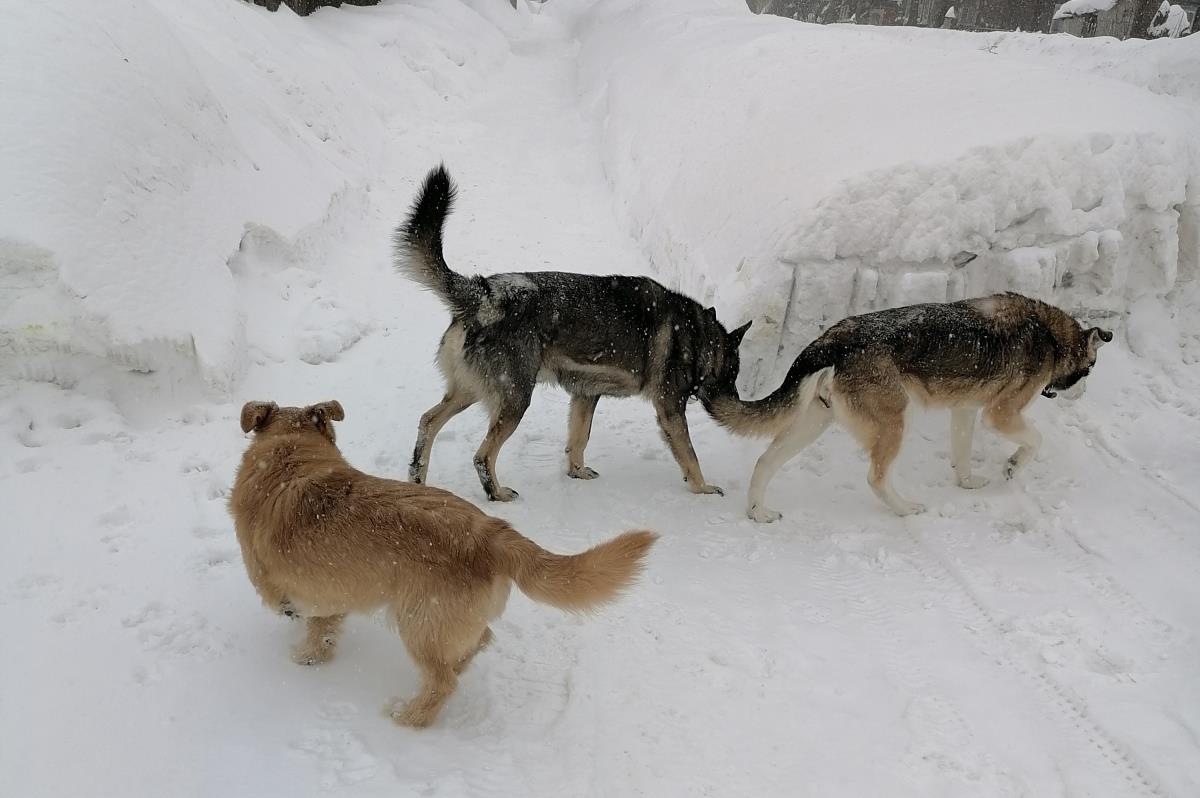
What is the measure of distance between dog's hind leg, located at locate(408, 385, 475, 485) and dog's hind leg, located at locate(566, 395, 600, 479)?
810 mm

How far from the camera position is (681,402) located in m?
5.29

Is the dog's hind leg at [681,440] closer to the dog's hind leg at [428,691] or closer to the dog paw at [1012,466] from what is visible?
the dog paw at [1012,466]

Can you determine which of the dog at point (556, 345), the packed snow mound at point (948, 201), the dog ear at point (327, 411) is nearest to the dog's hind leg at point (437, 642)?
the dog ear at point (327, 411)

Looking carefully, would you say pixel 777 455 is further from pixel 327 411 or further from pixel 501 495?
pixel 327 411

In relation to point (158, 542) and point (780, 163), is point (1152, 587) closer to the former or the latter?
point (780, 163)

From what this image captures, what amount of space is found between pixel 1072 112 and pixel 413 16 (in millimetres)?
15336

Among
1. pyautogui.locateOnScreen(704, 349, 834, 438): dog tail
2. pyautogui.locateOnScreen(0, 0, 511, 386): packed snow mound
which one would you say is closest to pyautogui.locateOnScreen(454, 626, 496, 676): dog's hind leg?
pyautogui.locateOnScreen(704, 349, 834, 438): dog tail

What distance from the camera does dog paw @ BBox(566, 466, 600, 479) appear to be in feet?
17.6

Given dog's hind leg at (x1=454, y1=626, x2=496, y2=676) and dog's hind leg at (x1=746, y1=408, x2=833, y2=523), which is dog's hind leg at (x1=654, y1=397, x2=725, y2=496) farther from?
dog's hind leg at (x1=454, y1=626, x2=496, y2=676)

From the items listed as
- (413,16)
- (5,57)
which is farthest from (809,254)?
(413,16)

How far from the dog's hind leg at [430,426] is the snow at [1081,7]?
826 inches

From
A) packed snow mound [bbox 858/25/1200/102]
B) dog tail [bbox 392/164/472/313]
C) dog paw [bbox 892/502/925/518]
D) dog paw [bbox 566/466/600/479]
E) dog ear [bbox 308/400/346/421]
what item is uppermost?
packed snow mound [bbox 858/25/1200/102]

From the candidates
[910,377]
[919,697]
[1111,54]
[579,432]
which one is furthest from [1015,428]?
[1111,54]

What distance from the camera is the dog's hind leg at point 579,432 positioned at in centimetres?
536
